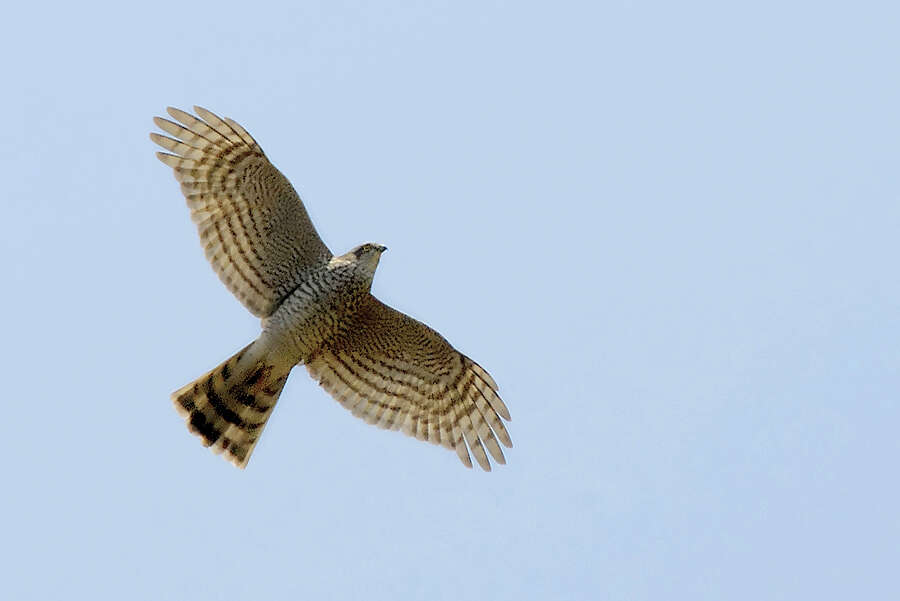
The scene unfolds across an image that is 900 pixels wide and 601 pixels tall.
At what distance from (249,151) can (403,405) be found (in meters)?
3.01

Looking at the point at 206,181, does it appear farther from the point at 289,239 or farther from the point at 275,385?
the point at 275,385

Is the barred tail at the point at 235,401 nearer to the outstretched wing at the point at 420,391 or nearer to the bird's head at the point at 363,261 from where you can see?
the outstretched wing at the point at 420,391

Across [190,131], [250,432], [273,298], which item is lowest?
[250,432]

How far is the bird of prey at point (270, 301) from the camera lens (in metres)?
17.5

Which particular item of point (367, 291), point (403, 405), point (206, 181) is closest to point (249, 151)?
point (206, 181)

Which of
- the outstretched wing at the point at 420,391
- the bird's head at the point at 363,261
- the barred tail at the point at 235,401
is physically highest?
the bird's head at the point at 363,261

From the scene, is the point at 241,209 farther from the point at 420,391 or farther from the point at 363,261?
the point at 420,391

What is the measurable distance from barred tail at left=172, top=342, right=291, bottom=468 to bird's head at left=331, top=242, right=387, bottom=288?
1134 mm

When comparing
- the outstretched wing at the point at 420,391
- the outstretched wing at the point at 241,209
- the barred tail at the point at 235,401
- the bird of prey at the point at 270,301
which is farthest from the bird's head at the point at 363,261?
the barred tail at the point at 235,401

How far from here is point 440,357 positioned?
1830cm

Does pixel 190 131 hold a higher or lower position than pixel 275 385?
higher

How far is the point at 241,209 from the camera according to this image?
57.9 ft

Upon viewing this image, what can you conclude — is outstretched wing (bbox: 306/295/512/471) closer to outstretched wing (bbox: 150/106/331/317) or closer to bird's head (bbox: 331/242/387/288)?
bird's head (bbox: 331/242/387/288)

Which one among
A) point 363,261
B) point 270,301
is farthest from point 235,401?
point 363,261
